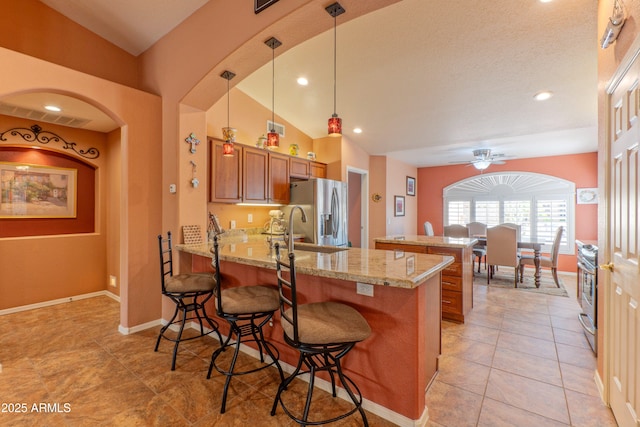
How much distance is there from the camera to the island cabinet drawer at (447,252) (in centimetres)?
321

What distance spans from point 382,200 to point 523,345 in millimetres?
3862

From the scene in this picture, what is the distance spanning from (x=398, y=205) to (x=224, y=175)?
4487 mm

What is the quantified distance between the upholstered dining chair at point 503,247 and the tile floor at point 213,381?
1584 millimetres

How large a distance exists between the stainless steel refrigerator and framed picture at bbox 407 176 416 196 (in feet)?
10.3

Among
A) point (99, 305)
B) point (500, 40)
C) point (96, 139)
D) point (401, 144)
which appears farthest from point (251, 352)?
point (401, 144)

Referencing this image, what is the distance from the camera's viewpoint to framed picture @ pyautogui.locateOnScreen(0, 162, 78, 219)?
3668mm

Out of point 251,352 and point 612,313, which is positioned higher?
point 612,313

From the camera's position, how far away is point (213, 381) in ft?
7.04

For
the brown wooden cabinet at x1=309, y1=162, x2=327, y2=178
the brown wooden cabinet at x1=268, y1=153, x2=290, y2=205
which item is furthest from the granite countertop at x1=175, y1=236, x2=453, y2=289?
the brown wooden cabinet at x1=309, y1=162, x2=327, y2=178

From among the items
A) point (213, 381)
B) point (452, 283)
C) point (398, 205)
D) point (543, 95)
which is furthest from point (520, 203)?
point (213, 381)

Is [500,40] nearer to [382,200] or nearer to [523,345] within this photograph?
[523,345]

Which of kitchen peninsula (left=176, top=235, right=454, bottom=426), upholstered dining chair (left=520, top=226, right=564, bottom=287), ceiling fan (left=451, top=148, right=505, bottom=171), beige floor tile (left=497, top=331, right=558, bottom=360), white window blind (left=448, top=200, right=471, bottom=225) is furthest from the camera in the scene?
white window blind (left=448, top=200, right=471, bottom=225)

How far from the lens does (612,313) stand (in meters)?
1.73

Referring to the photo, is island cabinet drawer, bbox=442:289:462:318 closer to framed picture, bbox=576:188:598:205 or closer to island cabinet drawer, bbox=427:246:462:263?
island cabinet drawer, bbox=427:246:462:263
